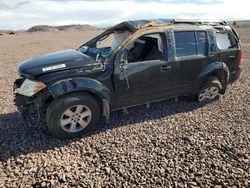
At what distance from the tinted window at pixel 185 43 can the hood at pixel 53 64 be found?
1.83 meters

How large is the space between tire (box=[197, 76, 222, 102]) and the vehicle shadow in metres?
0.22

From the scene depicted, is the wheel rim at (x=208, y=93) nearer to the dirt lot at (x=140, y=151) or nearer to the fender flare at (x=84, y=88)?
the dirt lot at (x=140, y=151)

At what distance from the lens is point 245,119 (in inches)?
209

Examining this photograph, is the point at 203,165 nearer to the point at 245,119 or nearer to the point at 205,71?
the point at 245,119

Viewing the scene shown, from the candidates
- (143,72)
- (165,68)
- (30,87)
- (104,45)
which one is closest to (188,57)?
(165,68)

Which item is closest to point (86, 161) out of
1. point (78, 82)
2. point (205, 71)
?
point (78, 82)

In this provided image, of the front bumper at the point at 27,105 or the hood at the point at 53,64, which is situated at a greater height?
the hood at the point at 53,64

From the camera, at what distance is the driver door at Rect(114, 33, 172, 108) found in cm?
473

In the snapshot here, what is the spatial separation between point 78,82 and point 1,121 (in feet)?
6.86

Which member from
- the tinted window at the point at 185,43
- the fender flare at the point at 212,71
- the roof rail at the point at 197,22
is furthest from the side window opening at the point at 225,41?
the tinted window at the point at 185,43

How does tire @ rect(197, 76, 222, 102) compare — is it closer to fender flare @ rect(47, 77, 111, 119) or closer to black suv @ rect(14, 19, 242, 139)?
black suv @ rect(14, 19, 242, 139)

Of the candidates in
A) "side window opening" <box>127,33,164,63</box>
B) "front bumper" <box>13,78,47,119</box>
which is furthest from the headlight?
"side window opening" <box>127,33,164,63</box>

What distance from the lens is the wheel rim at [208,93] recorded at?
6.00m

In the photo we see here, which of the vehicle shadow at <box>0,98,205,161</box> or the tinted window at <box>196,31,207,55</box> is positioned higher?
the tinted window at <box>196,31,207,55</box>
